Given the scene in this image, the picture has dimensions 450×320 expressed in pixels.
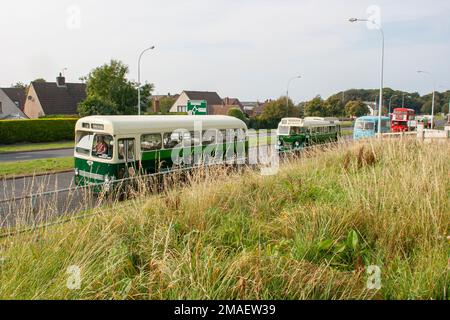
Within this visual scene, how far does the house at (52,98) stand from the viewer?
170 feet

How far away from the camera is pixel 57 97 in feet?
175

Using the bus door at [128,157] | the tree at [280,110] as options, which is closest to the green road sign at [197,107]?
the bus door at [128,157]

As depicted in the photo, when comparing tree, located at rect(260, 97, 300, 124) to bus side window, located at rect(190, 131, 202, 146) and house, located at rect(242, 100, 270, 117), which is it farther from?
bus side window, located at rect(190, 131, 202, 146)

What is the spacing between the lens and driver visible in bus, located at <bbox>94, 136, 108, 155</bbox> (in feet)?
35.2

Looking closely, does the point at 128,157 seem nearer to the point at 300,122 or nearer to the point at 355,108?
the point at 300,122

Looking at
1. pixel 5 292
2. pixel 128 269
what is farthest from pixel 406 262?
pixel 5 292

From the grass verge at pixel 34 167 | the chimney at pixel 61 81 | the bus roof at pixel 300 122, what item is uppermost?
the chimney at pixel 61 81

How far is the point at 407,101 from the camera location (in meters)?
64.0

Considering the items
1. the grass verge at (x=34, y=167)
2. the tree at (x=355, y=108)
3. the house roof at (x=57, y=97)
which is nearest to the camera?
the grass verge at (x=34, y=167)

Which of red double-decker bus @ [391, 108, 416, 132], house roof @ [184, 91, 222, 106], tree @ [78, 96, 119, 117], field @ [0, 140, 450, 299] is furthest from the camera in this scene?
house roof @ [184, 91, 222, 106]

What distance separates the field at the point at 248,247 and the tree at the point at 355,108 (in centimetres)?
5287

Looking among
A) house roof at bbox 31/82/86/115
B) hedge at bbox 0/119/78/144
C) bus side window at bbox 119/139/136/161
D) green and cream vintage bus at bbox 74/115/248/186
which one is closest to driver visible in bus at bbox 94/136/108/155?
green and cream vintage bus at bbox 74/115/248/186

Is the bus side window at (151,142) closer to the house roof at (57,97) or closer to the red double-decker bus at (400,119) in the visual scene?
the red double-decker bus at (400,119)
